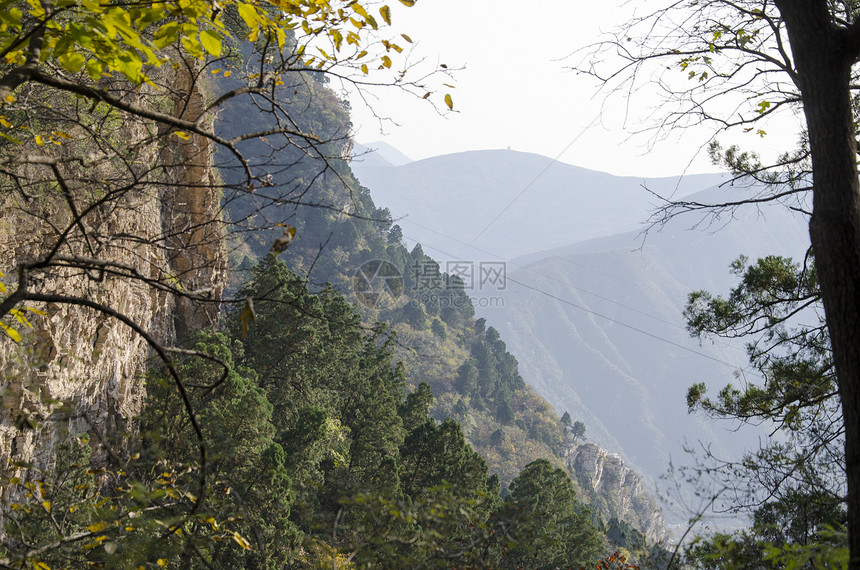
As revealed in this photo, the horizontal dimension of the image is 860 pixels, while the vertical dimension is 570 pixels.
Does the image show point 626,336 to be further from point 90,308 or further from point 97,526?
point 97,526

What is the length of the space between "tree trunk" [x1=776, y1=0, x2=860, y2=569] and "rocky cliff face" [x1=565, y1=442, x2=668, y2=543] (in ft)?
129

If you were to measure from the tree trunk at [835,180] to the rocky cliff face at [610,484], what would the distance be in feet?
129

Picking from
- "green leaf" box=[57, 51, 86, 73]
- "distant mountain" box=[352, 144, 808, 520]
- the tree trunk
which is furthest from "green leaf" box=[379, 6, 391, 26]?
"distant mountain" box=[352, 144, 808, 520]

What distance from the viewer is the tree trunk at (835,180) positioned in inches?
80.0

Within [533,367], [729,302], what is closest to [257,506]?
[729,302]

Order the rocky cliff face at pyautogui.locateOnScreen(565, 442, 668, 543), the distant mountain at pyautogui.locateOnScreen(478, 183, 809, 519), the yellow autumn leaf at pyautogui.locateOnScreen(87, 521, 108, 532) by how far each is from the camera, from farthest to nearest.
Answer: the distant mountain at pyautogui.locateOnScreen(478, 183, 809, 519) < the rocky cliff face at pyautogui.locateOnScreen(565, 442, 668, 543) < the yellow autumn leaf at pyautogui.locateOnScreen(87, 521, 108, 532)

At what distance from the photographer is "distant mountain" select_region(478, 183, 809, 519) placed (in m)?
134

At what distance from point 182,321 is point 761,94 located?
12350mm

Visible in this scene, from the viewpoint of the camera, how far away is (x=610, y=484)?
44094 mm

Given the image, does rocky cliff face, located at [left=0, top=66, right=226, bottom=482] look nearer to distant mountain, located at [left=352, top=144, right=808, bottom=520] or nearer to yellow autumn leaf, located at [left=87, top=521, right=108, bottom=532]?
yellow autumn leaf, located at [left=87, top=521, right=108, bottom=532]

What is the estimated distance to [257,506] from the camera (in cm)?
945

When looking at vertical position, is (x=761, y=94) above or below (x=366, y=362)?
above

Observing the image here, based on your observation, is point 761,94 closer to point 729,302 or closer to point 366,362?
point 729,302

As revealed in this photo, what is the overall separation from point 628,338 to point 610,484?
129m
